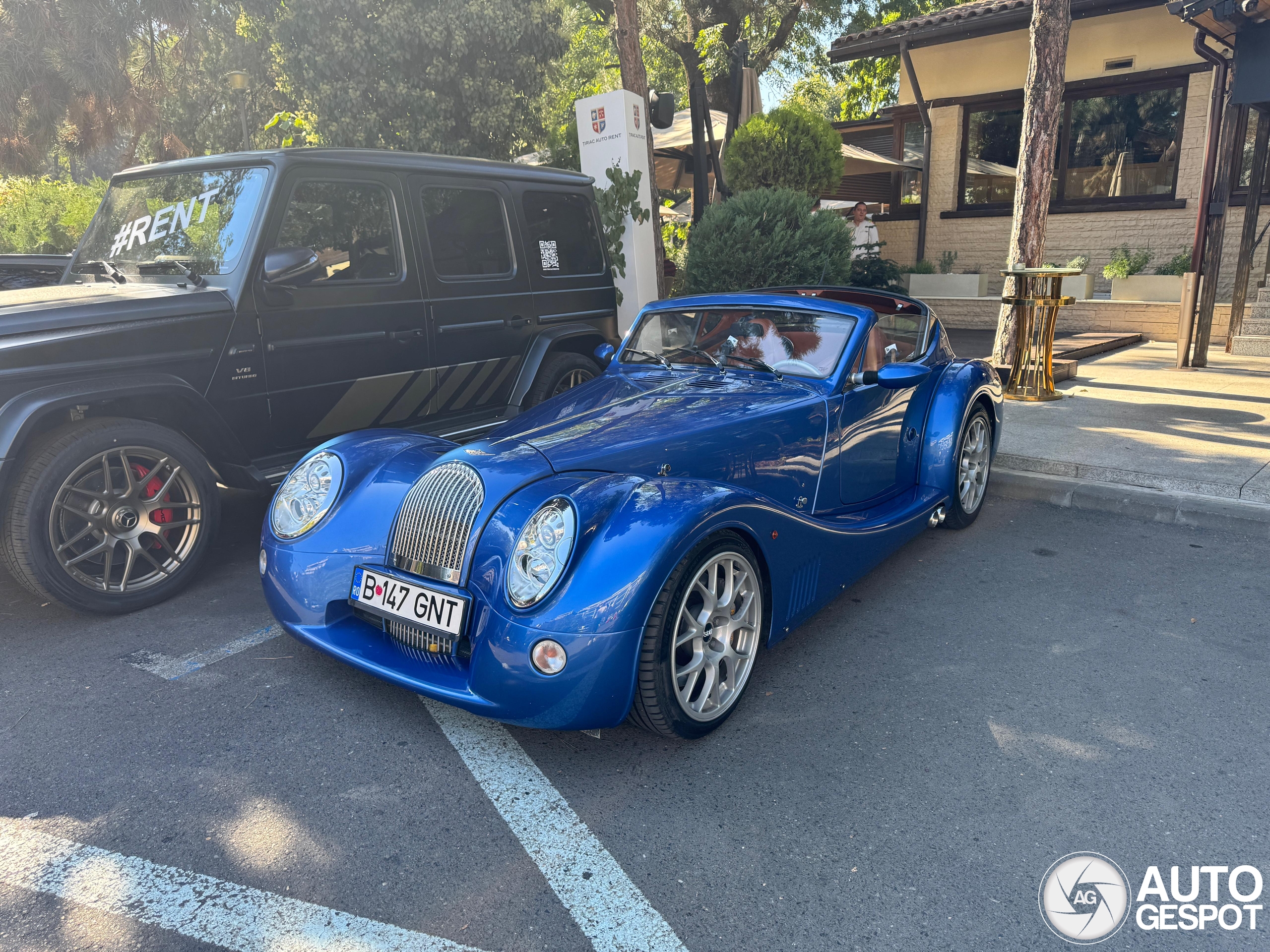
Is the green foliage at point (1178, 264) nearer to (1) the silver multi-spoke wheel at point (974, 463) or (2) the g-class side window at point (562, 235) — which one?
(1) the silver multi-spoke wheel at point (974, 463)

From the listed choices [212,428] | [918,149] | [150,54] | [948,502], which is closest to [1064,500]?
[948,502]

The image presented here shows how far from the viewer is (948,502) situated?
4664mm

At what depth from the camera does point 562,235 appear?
6.12 meters

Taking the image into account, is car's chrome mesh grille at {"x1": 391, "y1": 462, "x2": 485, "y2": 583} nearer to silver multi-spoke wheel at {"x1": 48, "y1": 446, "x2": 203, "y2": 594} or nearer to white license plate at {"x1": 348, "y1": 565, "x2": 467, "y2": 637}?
white license plate at {"x1": 348, "y1": 565, "x2": 467, "y2": 637}

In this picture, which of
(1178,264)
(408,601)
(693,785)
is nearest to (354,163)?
(408,601)

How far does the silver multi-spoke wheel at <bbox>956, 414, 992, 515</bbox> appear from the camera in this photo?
4906mm

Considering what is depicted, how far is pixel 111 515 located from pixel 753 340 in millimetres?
3048

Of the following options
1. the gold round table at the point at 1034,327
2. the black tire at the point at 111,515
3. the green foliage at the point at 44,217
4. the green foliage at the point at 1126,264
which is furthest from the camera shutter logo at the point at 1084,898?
the green foliage at the point at 44,217

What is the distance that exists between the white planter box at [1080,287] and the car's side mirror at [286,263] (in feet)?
37.9

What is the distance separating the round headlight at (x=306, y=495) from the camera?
3.17 meters

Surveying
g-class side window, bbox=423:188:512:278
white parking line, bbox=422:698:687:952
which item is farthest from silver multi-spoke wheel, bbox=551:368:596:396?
white parking line, bbox=422:698:687:952

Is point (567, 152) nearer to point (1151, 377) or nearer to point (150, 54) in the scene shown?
point (1151, 377)

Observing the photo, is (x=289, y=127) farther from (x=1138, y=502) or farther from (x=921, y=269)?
(x=1138, y=502)

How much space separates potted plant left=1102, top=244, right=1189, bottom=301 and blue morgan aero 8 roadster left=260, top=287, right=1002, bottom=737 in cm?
988
